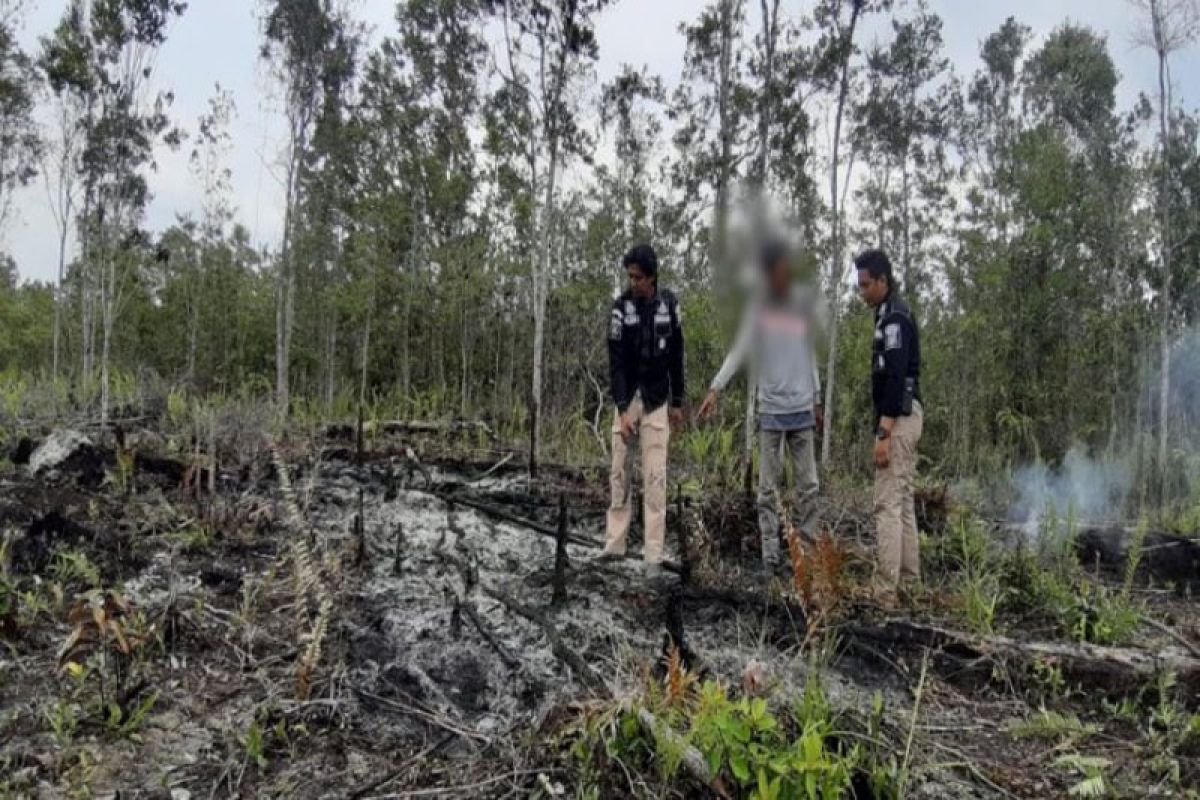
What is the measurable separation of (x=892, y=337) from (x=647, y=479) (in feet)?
4.87

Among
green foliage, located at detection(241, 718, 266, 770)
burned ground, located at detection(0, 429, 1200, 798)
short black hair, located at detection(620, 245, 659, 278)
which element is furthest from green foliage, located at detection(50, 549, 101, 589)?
short black hair, located at detection(620, 245, 659, 278)

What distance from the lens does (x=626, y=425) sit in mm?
4125

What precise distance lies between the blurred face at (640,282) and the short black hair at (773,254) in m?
0.66

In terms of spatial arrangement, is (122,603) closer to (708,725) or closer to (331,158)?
(708,725)

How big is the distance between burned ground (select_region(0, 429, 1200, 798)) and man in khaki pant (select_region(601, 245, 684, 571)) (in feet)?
1.06

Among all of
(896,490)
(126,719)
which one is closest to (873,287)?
(896,490)

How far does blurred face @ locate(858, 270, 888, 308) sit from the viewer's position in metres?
3.72

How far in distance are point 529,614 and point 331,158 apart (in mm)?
20449

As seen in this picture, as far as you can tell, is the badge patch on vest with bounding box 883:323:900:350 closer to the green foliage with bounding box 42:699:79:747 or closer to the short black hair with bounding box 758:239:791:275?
the short black hair with bounding box 758:239:791:275

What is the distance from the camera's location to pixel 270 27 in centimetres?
1638

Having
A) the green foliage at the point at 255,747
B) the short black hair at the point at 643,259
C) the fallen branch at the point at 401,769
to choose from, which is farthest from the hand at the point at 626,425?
the green foliage at the point at 255,747

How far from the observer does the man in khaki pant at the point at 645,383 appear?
400cm

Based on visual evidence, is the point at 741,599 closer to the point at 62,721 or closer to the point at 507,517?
the point at 507,517

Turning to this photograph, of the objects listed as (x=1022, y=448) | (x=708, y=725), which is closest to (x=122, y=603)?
(x=708, y=725)
